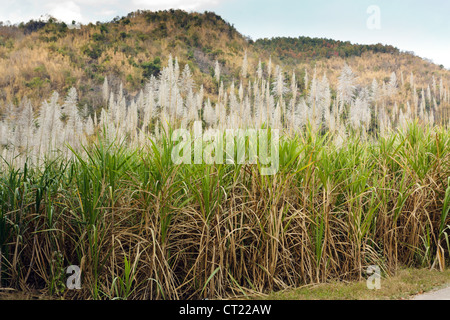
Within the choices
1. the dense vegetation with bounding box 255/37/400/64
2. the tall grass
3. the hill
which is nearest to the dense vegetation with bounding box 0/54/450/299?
the tall grass

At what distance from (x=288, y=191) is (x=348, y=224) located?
2.46 ft

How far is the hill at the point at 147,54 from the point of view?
2295cm

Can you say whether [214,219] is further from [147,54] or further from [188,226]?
[147,54]

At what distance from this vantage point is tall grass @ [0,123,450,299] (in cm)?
279

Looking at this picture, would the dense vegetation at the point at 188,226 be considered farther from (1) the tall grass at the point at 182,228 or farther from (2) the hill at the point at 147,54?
(2) the hill at the point at 147,54

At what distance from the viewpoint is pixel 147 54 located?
2916cm

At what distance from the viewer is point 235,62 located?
1019 inches

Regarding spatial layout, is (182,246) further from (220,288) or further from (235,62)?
(235,62)

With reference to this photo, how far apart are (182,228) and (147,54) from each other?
2866 cm

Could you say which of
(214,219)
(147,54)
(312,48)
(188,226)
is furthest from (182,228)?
(312,48)

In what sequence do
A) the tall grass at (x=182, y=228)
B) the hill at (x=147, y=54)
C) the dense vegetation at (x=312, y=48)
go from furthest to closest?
the dense vegetation at (x=312, y=48) → the hill at (x=147, y=54) → the tall grass at (x=182, y=228)

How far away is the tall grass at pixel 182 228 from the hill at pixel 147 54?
1770 cm

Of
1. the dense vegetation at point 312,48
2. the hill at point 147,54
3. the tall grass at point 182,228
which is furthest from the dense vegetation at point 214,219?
the dense vegetation at point 312,48
